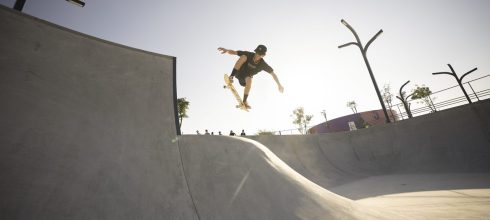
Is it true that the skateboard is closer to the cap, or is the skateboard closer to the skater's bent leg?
the skater's bent leg

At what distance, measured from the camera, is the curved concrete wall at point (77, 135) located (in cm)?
191

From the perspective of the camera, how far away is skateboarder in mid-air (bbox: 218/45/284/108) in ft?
19.4

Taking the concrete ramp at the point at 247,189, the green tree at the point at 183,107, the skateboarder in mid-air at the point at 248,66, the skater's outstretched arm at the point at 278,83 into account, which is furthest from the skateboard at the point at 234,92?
the green tree at the point at 183,107

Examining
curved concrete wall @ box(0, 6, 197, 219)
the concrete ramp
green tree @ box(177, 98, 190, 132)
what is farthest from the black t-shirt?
green tree @ box(177, 98, 190, 132)

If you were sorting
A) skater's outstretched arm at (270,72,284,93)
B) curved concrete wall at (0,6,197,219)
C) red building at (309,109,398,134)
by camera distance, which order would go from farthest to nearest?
red building at (309,109,398,134)
skater's outstretched arm at (270,72,284,93)
curved concrete wall at (0,6,197,219)

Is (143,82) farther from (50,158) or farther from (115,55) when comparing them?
(50,158)

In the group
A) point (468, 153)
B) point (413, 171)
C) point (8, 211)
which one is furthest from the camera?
point (413, 171)

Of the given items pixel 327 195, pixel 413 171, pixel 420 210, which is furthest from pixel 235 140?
pixel 413 171

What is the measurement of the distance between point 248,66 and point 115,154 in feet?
14.4

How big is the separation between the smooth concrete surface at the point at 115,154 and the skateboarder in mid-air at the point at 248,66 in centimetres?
245

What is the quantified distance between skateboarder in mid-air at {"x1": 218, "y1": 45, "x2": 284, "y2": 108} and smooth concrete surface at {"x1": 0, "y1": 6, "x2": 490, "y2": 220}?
2.45 m

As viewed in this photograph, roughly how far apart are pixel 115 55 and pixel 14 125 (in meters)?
1.65

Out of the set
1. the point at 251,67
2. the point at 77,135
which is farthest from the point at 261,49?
the point at 77,135

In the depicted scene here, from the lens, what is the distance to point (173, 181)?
8.63 ft
